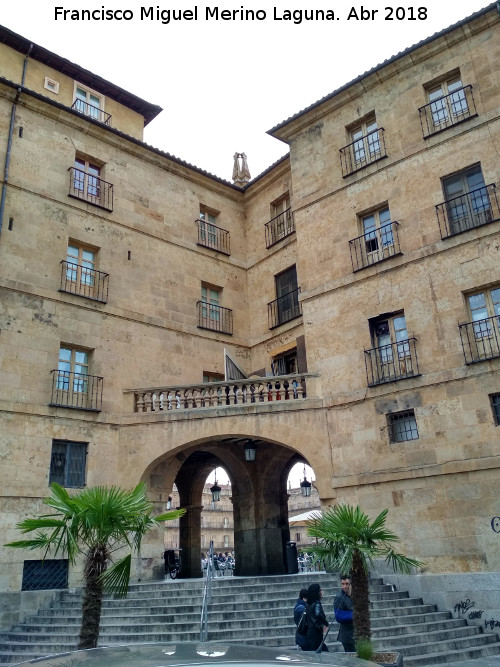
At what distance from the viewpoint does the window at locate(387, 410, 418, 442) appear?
16.0 meters

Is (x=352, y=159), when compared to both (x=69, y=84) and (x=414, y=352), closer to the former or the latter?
(x=414, y=352)

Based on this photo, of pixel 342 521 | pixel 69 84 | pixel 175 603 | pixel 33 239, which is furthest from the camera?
pixel 69 84

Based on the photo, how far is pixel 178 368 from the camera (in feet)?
67.2

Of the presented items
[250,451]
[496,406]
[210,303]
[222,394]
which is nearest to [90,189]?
[210,303]

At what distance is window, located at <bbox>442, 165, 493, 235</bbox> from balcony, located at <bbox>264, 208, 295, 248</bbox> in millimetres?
6587

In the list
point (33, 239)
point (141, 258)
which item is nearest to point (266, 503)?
point (141, 258)

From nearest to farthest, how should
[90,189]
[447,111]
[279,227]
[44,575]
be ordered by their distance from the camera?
1. [44,575]
2. [447,111]
3. [90,189]
4. [279,227]

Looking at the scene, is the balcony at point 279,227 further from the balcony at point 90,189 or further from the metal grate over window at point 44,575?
the metal grate over window at point 44,575

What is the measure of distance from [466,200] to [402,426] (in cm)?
655

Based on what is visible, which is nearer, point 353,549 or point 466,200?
point 353,549

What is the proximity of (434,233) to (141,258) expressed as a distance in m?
9.80

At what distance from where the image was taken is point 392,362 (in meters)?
16.9

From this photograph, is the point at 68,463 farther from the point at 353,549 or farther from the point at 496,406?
the point at 496,406

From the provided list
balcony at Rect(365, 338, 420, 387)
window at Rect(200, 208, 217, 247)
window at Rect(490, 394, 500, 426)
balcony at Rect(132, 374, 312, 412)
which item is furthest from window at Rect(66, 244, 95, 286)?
window at Rect(490, 394, 500, 426)
